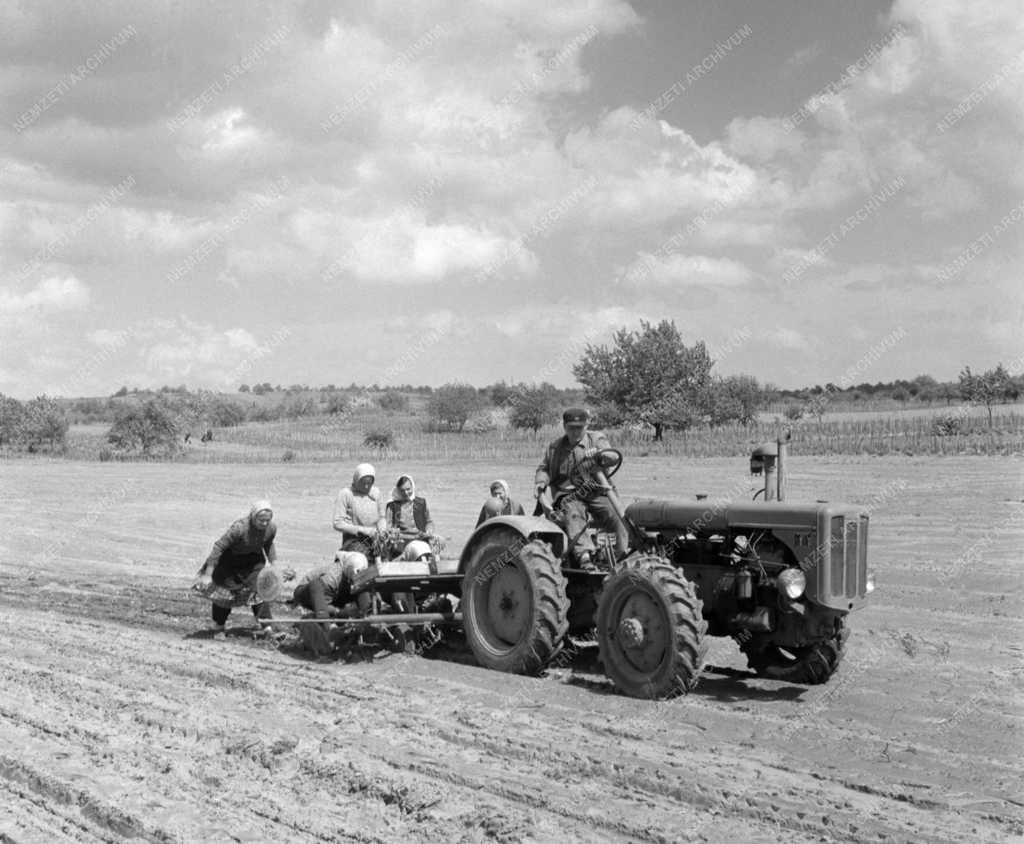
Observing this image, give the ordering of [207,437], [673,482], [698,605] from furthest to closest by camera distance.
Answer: [207,437] < [673,482] < [698,605]

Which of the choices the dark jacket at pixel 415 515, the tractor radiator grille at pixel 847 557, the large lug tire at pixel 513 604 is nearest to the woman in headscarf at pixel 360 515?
the dark jacket at pixel 415 515

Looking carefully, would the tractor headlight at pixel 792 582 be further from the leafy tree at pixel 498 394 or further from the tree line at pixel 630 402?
the leafy tree at pixel 498 394

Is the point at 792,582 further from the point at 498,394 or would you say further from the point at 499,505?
the point at 498,394

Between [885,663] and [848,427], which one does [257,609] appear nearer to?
[885,663]

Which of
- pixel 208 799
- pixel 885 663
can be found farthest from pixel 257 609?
pixel 885 663

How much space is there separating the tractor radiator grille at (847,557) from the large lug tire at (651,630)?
862 millimetres

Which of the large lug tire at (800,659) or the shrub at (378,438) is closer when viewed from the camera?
the large lug tire at (800,659)

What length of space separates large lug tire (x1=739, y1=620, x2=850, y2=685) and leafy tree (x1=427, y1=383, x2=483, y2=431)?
6058cm

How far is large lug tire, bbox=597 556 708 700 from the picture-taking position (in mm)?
6699

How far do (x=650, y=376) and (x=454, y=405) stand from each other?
2216cm

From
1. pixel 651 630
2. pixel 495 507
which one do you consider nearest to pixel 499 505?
pixel 495 507

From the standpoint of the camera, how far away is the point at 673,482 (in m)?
26.5

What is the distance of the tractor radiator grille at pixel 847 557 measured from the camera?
22.0ft

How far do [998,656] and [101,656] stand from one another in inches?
271
